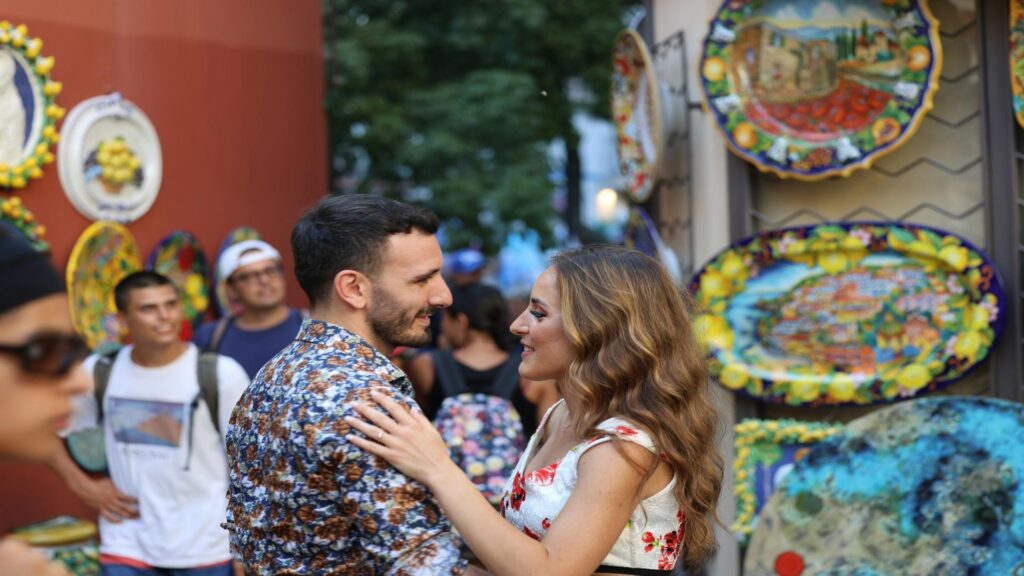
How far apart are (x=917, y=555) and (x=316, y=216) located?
2.80m

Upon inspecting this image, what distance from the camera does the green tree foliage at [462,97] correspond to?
11797 millimetres

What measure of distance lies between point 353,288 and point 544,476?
1.88 ft

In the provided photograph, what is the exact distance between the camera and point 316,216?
107 inches

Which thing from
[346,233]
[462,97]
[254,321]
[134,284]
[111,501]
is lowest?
[111,501]

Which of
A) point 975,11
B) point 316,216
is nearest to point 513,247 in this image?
point 975,11

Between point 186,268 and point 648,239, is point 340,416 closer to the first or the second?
point 648,239

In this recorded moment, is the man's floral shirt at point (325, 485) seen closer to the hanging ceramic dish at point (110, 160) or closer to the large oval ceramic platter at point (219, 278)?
the hanging ceramic dish at point (110, 160)

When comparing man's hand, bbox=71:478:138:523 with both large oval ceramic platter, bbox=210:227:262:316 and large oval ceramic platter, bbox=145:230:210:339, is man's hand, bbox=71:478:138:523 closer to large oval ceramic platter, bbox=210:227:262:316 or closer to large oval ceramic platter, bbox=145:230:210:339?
large oval ceramic platter, bbox=145:230:210:339

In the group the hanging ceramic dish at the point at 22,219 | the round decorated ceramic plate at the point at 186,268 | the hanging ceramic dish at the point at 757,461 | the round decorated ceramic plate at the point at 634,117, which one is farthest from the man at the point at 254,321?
the hanging ceramic dish at the point at 757,461

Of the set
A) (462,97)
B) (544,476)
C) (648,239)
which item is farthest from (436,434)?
(462,97)

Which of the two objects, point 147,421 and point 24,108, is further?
point 24,108

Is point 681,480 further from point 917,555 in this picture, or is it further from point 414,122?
point 414,122

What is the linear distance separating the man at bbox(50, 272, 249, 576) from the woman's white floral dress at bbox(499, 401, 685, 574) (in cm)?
240

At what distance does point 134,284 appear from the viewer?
16.7ft
